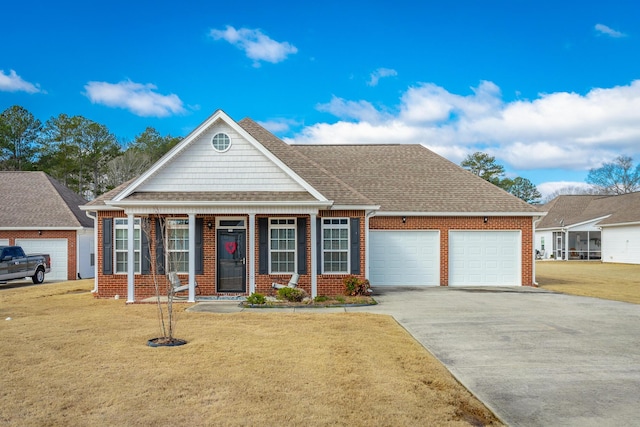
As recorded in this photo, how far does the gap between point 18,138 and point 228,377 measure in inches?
1800

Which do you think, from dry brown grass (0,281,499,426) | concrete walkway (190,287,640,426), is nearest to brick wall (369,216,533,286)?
concrete walkway (190,287,640,426)

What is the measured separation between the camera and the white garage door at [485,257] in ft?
62.9

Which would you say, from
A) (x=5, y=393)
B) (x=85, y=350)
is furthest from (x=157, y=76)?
(x=5, y=393)

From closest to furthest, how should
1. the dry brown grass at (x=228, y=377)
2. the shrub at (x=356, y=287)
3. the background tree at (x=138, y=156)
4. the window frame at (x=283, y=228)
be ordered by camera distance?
1. the dry brown grass at (x=228, y=377)
2. the shrub at (x=356, y=287)
3. the window frame at (x=283, y=228)
4. the background tree at (x=138, y=156)

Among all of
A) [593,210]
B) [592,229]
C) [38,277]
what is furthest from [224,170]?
[593,210]

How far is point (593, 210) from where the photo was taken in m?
43.4

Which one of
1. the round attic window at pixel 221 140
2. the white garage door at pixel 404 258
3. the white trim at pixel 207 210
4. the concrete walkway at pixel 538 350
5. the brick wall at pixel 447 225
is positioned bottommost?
the concrete walkway at pixel 538 350

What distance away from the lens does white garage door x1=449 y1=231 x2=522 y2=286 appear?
19172 millimetres

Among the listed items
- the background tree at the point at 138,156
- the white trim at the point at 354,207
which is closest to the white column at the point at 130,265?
the white trim at the point at 354,207

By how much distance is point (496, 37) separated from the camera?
19938 mm

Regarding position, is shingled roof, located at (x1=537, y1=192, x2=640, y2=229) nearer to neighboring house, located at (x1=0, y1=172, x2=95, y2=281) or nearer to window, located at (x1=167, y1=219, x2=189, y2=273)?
window, located at (x1=167, y1=219, x2=189, y2=273)

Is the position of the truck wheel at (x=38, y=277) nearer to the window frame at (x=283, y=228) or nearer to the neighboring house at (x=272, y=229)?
the neighboring house at (x=272, y=229)

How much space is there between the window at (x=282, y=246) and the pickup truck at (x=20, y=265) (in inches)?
484

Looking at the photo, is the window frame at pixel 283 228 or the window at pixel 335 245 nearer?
the window frame at pixel 283 228
